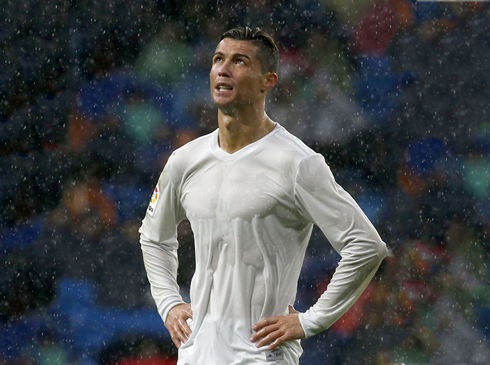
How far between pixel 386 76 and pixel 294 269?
211 centimetres

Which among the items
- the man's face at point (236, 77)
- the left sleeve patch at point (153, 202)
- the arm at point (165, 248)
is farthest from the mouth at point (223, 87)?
the left sleeve patch at point (153, 202)

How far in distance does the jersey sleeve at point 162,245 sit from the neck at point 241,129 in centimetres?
33

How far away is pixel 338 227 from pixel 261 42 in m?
0.63

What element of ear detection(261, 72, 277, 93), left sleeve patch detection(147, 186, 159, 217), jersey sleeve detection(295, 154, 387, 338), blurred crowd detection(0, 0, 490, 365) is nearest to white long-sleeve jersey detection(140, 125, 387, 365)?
jersey sleeve detection(295, 154, 387, 338)

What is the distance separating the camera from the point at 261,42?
2801 millimetres

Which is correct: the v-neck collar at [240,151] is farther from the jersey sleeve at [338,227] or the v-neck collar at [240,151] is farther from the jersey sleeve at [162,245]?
the jersey sleeve at [162,245]

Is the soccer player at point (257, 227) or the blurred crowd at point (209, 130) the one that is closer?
the soccer player at point (257, 227)

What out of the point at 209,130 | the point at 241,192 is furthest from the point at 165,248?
the point at 209,130

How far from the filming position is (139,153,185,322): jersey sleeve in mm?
3057

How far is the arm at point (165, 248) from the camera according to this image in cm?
300

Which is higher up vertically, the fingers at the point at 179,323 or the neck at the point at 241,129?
the neck at the point at 241,129

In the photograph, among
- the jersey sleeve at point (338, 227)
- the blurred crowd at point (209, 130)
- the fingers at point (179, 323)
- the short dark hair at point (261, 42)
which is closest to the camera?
the jersey sleeve at point (338, 227)

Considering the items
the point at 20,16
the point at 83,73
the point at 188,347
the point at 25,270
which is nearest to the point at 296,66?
the point at 83,73

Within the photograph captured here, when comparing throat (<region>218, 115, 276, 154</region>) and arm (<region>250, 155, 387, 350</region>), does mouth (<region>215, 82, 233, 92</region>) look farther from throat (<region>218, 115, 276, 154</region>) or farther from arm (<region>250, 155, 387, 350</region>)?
arm (<region>250, 155, 387, 350</region>)
